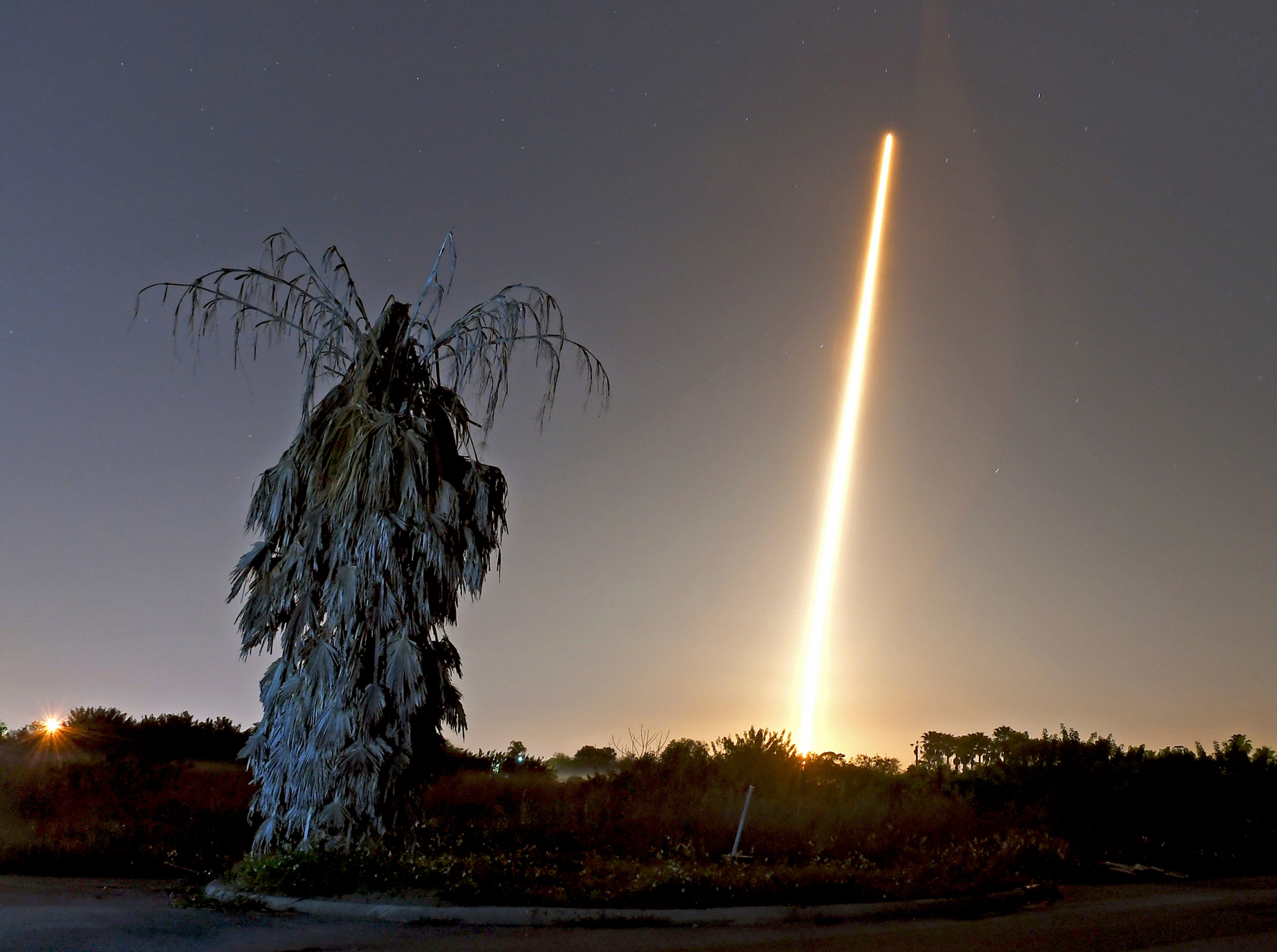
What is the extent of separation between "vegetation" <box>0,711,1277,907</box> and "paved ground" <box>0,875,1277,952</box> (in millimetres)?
915

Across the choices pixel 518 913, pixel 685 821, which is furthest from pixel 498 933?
pixel 685 821

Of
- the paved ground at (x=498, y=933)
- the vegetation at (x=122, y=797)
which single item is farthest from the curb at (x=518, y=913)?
the vegetation at (x=122, y=797)

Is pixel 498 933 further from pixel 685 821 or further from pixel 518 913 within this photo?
pixel 685 821

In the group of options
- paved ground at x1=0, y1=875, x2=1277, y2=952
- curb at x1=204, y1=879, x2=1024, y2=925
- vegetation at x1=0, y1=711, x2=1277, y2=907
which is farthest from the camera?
vegetation at x1=0, y1=711, x2=1277, y2=907

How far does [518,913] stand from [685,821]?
8972mm

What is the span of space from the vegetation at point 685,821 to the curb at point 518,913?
0.91 feet

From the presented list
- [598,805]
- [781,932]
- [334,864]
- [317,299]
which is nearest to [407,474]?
[317,299]

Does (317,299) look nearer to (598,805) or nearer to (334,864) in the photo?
(334,864)

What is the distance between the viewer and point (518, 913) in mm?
10250

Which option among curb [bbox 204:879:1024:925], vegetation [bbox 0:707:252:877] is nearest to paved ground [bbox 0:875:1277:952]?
curb [bbox 204:879:1024:925]

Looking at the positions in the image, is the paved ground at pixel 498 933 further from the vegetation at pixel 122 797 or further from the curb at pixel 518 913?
the vegetation at pixel 122 797

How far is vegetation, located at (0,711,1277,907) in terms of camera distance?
11898 mm

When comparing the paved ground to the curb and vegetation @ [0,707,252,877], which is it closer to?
the curb

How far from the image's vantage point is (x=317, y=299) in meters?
14.4
